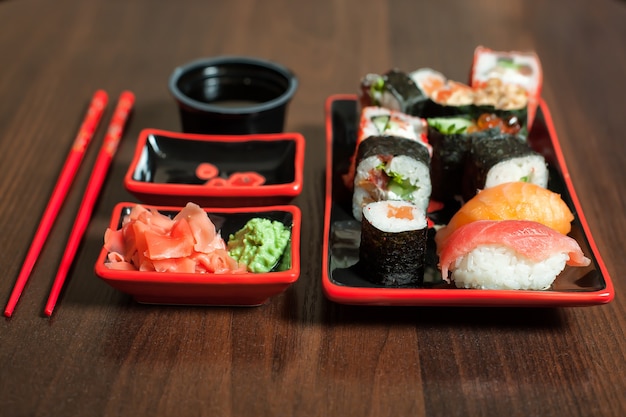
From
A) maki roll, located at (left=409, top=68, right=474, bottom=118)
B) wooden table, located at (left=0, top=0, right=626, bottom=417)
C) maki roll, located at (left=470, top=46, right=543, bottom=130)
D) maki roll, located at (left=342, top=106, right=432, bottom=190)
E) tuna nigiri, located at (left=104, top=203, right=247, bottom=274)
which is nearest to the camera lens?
wooden table, located at (left=0, top=0, right=626, bottom=417)

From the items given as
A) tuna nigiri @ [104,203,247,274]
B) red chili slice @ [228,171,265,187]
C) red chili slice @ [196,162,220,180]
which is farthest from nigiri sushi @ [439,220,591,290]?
Answer: red chili slice @ [196,162,220,180]

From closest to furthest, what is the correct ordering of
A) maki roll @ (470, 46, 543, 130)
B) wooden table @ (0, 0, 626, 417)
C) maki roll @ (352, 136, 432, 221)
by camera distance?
wooden table @ (0, 0, 626, 417)
maki roll @ (352, 136, 432, 221)
maki roll @ (470, 46, 543, 130)

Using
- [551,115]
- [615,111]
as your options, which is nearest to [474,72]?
[551,115]

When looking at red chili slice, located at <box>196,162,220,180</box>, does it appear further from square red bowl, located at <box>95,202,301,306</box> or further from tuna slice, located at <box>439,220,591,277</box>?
tuna slice, located at <box>439,220,591,277</box>

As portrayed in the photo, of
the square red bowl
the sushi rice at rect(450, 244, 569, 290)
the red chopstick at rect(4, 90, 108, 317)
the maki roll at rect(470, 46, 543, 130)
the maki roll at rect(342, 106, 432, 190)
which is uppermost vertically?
the maki roll at rect(470, 46, 543, 130)

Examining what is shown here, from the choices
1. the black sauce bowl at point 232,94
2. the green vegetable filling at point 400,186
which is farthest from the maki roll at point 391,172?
the black sauce bowl at point 232,94

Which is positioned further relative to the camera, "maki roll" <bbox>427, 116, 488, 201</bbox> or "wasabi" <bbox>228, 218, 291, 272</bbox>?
"maki roll" <bbox>427, 116, 488, 201</bbox>

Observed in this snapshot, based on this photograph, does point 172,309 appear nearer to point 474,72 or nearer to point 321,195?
point 321,195

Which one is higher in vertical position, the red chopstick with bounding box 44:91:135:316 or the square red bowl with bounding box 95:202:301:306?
the square red bowl with bounding box 95:202:301:306
